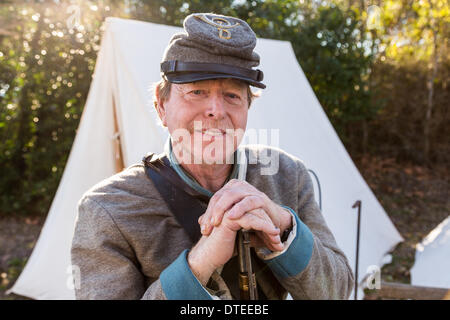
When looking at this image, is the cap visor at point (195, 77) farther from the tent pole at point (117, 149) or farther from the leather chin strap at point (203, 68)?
the tent pole at point (117, 149)

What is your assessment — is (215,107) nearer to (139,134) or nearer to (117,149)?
(139,134)

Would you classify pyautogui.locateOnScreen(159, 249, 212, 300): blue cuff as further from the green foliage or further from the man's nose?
the green foliage

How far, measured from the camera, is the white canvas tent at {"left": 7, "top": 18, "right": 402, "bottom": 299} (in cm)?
260

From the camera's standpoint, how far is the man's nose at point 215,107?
1.27 meters

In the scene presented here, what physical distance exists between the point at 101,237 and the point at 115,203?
0.12 meters

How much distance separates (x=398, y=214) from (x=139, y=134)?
487 centimetres

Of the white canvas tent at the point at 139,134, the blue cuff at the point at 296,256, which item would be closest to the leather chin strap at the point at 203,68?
the blue cuff at the point at 296,256

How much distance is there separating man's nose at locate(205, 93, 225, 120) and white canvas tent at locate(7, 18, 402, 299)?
1.10m

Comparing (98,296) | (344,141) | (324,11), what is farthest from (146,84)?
(344,141)

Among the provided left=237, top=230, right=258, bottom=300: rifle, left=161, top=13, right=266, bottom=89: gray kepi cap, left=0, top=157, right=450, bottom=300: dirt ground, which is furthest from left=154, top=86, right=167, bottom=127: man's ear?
left=0, top=157, right=450, bottom=300: dirt ground

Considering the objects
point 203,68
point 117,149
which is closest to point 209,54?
point 203,68

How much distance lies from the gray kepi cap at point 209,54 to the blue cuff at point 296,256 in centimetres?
52

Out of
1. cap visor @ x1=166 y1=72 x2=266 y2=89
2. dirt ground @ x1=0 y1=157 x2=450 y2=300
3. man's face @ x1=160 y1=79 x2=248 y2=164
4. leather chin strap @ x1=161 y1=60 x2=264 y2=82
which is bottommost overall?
dirt ground @ x1=0 y1=157 x2=450 y2=300
